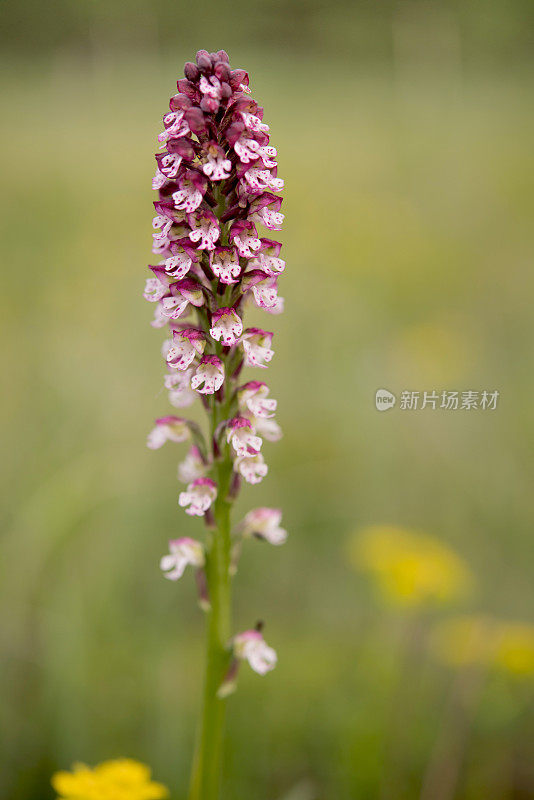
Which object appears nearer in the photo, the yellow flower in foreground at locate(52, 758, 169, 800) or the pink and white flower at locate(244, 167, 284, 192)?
the pink and white flower at locate(244, 167, 284, 192)

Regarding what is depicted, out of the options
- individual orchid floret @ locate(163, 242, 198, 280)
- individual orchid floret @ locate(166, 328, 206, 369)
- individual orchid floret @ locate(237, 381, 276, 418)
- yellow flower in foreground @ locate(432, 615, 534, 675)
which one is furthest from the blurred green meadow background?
individual orchid floret @ locate(163, 242, 198, 280)

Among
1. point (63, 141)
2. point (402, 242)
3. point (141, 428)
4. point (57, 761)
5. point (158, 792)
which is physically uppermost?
point (63, 141)

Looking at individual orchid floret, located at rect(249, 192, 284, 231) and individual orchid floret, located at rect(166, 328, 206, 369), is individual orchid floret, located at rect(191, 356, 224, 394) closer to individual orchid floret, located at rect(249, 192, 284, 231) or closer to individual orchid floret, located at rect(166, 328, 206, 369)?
individual orchid floret, located at rect(166, 328, 206, 369)

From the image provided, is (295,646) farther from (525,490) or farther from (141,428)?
(525,490)

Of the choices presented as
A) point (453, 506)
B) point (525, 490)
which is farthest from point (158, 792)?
point (525, 490)

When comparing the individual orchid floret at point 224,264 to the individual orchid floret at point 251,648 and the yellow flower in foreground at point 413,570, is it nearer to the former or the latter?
the individual orchid floret at point 251,648

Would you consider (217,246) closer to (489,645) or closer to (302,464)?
(489,645)

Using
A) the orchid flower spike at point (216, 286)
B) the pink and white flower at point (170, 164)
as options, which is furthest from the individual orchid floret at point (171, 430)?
the pink and white flower at point (170, 164)

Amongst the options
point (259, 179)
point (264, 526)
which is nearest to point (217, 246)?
point (259, 179)
